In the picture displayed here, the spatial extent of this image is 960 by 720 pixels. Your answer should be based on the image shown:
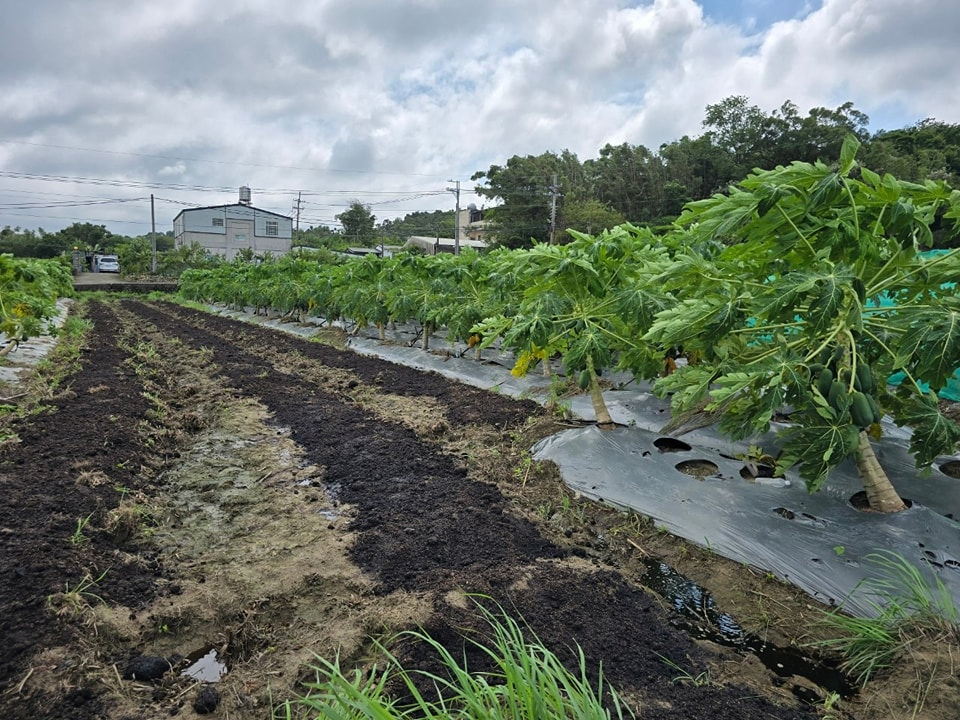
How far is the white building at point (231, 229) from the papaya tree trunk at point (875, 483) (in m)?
55.5

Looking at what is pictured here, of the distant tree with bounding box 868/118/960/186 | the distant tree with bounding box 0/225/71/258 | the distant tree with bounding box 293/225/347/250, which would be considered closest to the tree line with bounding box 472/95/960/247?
the distant tree with bounding box 868/118/960/186

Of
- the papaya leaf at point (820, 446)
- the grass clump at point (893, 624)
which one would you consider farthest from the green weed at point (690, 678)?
the papaya leaf at point (820, 446)

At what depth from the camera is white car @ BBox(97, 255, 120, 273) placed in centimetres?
4312

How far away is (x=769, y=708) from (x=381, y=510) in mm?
2559

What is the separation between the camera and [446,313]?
935 cm

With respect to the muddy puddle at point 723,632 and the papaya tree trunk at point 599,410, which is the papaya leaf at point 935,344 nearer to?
the muddy puddle at point 723,632

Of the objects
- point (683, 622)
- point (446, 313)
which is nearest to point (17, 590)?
point (683, 622)

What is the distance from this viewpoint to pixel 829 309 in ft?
8.66

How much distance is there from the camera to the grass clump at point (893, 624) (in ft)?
7.81

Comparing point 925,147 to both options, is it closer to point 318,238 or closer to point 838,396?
point 838,396

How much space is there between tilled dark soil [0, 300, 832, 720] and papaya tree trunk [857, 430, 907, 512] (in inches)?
56.0

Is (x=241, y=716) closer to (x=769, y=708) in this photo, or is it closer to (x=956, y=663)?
(x=769, y=708)

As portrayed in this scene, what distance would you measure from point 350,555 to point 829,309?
2.82m

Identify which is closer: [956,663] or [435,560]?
[956,663]
